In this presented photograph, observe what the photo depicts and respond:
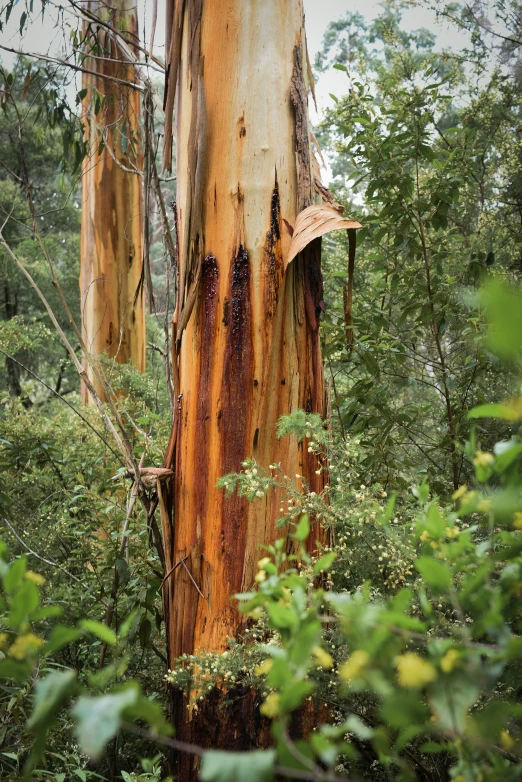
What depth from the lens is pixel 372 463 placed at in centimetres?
290

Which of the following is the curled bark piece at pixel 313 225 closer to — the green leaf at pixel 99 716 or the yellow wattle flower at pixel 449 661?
the yellow wattle flower at pixel 449 661

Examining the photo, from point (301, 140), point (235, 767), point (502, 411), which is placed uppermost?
point (301, 140)

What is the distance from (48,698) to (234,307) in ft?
5.31

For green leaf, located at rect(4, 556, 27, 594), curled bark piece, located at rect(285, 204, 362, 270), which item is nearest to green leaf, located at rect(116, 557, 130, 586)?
curled bark piece, located at rect(285, 204, 362, 270)

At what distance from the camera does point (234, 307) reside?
83.0 inches

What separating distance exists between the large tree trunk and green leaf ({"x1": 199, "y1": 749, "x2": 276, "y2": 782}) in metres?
1.43

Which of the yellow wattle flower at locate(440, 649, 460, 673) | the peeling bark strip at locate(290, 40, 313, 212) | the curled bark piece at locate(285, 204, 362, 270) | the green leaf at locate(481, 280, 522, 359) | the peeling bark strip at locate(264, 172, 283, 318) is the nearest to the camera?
the green leaf at locate(481, 280, 522, 359)

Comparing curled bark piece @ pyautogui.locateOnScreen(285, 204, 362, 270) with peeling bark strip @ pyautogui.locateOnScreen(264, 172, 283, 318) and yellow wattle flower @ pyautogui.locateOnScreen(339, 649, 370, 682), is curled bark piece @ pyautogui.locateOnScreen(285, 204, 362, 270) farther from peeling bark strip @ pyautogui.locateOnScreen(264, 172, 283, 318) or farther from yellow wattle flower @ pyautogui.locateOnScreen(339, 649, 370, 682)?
yellow wattle flower @ pyautogui.locateOnScreen(339, 649, 370, 682)

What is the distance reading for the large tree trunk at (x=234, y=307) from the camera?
2.03m

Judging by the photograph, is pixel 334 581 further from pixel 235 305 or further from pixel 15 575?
pixel 15 575

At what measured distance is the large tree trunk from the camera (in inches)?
79.9

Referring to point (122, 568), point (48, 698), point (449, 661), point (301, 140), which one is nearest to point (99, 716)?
point (48, 698)

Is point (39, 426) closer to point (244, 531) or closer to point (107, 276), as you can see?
point (244, 531)

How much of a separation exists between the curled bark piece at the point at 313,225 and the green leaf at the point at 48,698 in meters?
1.56
